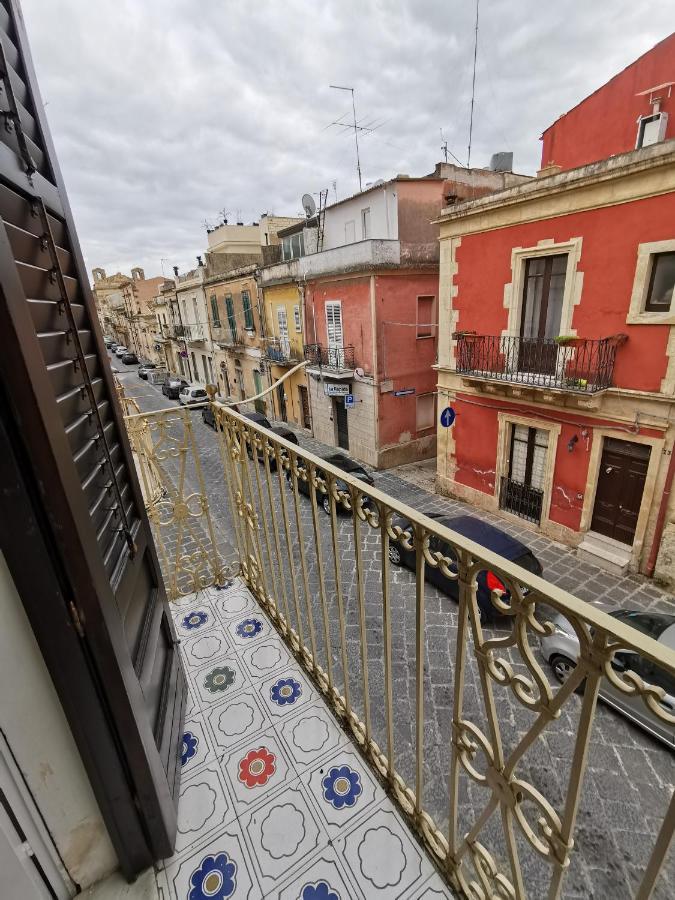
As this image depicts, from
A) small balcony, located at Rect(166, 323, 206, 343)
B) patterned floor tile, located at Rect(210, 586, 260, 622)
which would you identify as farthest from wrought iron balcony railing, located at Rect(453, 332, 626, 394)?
small balcony, located at Rect(166, 323, 206, 343)

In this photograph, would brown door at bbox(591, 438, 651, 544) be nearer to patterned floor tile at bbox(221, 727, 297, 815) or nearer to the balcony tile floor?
the balcony tile floor

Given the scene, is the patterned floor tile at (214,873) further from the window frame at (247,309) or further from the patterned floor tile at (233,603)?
the window frame at (247,309)

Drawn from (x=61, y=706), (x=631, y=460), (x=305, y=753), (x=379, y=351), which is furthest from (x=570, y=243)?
(x=61, y=706)

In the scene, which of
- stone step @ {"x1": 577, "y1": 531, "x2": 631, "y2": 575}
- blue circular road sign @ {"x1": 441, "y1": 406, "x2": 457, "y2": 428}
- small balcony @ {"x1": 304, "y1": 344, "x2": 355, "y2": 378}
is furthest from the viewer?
small balcony @ {"x1": 304, "y1": 344, "x2": 355, "y2": 378}

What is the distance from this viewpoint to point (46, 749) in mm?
1548

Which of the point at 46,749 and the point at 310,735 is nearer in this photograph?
the point at 46,749

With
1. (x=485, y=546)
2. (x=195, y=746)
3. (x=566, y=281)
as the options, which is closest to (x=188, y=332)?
(x=566, y=281)

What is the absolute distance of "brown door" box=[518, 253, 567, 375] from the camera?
800cm

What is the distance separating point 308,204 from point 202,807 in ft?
61.6

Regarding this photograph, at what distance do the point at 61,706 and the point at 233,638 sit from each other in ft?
5.90

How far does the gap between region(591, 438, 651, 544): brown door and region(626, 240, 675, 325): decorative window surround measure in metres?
2.15

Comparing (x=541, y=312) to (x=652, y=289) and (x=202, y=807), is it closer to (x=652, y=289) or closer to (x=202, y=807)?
(x=652, y=289)

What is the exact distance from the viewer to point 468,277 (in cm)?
938

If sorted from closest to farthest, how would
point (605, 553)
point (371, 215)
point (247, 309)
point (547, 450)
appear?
point (605, 553) < point (547, 450) < point (371, 215) < point (247, 309)
